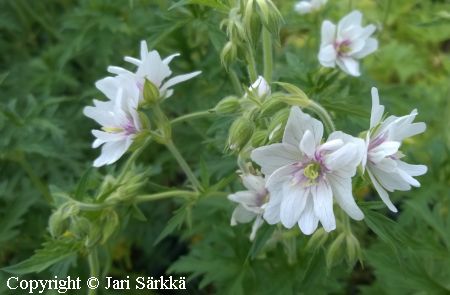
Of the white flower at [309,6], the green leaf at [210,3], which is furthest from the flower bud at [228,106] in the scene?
the white flower at [309,6]

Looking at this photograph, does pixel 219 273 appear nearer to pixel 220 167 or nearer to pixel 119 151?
pixel 220 167

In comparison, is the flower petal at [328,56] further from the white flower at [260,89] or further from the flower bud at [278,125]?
the flower bud at [278,125]

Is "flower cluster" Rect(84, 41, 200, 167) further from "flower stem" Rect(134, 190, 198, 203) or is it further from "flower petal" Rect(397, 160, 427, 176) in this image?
"flower petal" Rect(397, 160, 427, 176)

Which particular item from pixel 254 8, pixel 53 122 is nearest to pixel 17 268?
pixel 53 122

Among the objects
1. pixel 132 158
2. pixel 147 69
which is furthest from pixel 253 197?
pixel 147 69

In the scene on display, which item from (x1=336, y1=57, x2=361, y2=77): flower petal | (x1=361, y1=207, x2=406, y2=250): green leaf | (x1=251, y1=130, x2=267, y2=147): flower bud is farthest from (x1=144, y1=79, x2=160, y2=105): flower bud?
(x1=336, y1=57, x2=361, y2=77): flower petal

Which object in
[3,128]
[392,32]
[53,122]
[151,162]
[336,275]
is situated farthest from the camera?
[392,32]
